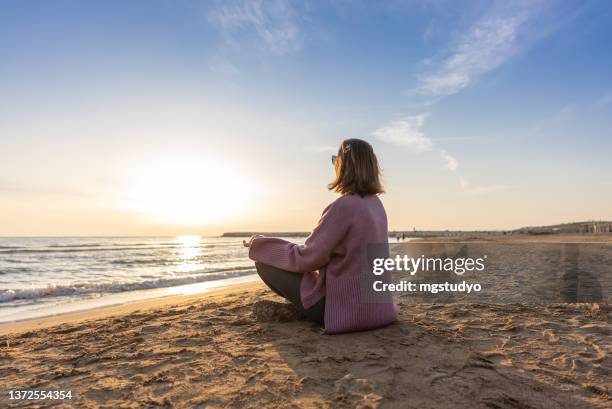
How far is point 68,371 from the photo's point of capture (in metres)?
2.78

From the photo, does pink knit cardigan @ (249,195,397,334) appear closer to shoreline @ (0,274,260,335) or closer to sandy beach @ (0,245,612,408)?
sandy beach @ (0,245,612,408)

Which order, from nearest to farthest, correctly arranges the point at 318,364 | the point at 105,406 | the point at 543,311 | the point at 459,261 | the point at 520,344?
the point at 105,406, the point at 318,364, the point at 520,344, the point at 543,311, the point at 459,261

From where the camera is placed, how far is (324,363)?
2.73 meters

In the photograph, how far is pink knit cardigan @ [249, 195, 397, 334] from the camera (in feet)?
10.5

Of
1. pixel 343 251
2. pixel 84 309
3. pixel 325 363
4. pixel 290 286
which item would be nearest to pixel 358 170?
pixel 343 251

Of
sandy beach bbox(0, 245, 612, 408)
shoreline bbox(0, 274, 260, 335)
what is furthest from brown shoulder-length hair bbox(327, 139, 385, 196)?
shoreline bbox(0, 274, 260, 335)

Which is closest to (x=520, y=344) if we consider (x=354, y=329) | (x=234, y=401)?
(x=354, y=329)

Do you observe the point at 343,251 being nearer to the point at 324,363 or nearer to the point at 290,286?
the point at 290,286

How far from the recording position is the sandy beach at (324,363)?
2232mm

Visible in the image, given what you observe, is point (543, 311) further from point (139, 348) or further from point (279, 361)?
point (139, 348)

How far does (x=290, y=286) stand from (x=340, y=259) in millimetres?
611

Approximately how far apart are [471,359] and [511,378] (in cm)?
34

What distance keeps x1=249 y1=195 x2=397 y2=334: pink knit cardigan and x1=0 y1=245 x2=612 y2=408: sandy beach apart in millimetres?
185

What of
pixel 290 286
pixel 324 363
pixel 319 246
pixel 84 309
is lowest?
pixel 84 309
